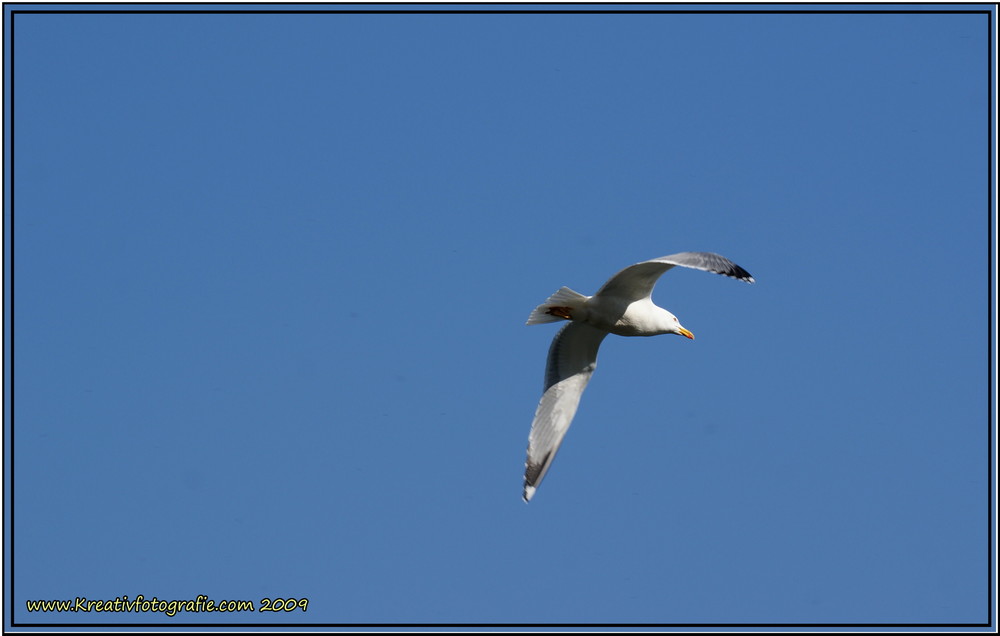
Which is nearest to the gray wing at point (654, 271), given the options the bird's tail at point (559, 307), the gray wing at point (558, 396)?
the bird's tail at point (559, 307)

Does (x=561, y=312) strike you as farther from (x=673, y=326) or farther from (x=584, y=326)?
(x=673, y=326)

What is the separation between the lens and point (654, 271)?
10.1m

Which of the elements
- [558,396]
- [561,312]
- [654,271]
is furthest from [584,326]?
[654,271]

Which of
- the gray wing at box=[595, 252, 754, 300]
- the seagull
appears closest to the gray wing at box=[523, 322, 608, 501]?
the seagull

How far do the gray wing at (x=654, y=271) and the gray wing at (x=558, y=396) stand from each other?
119 centimetres

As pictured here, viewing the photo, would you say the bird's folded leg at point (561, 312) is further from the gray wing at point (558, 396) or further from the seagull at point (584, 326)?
the gray wing at point (558, 396)

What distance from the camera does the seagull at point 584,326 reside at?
984cm

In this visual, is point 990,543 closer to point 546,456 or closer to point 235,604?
point 546,456

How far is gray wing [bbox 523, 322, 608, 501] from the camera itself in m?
11.7

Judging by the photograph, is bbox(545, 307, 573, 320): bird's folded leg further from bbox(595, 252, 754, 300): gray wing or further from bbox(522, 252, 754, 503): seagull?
bbox(595, 252, 754, 300): gray wing

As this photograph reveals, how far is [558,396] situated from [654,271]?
2.27 metres
